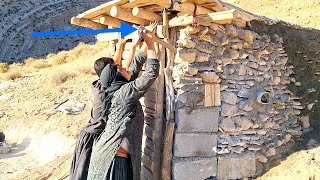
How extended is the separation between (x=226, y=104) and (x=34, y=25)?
25248 millimetres

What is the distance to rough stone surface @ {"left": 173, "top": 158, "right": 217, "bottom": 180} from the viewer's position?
4492 millimetres

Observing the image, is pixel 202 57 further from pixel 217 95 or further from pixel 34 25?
pixel 34 25

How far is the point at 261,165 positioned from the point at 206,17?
215 cm

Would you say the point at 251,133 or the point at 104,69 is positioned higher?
the point at 104,69

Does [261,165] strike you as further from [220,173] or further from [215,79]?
[215,79]

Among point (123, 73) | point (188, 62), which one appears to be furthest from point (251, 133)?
point (123, 73)

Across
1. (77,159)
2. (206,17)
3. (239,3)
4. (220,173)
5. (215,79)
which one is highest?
(239,3)

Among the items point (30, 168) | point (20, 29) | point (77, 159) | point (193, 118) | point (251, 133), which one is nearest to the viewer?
point (77, 159)

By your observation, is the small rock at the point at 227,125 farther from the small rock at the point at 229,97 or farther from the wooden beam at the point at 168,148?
the wooden beam at the point at 168,148

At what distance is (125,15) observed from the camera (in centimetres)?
444

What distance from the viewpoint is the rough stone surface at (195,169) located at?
4.49m

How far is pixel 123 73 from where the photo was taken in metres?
3.89

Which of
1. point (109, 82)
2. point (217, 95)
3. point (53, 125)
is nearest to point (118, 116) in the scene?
point (109, 82)

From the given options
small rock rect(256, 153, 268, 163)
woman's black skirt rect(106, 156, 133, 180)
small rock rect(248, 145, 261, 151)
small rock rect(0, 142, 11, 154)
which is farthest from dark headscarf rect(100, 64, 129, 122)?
small rock rect(0, 142, 11, 154)
